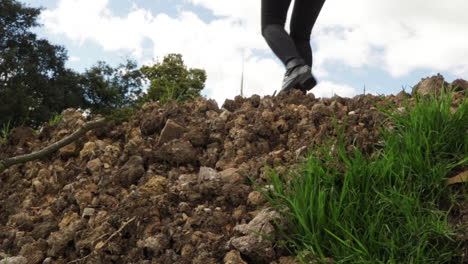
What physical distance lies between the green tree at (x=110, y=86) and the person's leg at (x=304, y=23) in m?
23.8

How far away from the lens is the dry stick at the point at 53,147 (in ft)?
12.2

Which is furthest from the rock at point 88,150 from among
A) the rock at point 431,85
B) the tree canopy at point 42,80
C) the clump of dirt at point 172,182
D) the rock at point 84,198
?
the tree canopy at point 42,80

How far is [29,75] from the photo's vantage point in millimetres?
25422

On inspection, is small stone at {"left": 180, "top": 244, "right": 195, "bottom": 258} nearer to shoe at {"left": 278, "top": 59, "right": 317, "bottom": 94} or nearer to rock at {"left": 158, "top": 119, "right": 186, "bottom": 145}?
rock at {"left": 158, "top": 119, "right": 186, "bottom": 145}

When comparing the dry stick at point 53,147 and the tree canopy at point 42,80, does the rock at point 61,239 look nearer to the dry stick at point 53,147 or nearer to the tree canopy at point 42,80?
the dry stick at point 53,147

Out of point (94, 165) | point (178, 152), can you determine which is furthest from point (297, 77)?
point (94, 165)

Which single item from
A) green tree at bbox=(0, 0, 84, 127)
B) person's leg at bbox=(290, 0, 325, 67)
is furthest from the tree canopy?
person's leg at bbox=(290, 0, 325, 67)

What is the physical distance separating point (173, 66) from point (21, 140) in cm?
1525

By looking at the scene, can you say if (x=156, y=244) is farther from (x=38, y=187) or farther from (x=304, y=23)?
(x=304, y=23)

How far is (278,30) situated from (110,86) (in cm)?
2499

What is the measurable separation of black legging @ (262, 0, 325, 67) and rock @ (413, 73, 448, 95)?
1.13 meters

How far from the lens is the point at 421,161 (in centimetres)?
236

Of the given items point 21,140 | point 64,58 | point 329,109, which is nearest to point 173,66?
point 64,58

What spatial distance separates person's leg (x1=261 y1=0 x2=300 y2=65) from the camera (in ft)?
13.5
